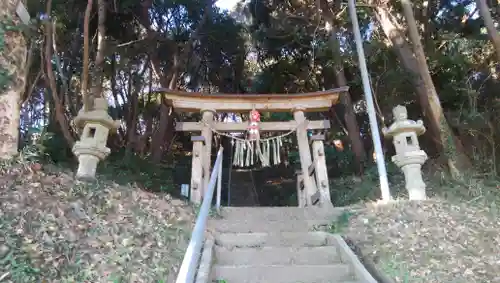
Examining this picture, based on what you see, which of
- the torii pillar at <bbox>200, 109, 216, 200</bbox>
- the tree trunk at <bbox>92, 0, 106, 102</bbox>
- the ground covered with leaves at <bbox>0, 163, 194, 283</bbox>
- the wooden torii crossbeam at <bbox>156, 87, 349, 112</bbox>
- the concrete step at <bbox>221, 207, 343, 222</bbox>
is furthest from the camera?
the tree trunk at <bbox>92, 0, 106, 102</bbox>

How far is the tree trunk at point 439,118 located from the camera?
262 inches

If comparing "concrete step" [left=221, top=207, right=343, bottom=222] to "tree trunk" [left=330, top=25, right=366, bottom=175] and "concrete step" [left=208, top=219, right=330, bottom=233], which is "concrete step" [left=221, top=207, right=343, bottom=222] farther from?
"tree trunk" [left=330, top=25, right=366, bottom=175]

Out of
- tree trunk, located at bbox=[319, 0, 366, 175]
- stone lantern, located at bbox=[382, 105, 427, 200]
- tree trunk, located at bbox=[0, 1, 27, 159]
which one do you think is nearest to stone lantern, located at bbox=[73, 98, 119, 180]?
tree trunk, located at bbox=[0, 1, 27, 159]

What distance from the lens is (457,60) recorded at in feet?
28.2

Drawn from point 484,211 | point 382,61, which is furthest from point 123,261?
point 382,61

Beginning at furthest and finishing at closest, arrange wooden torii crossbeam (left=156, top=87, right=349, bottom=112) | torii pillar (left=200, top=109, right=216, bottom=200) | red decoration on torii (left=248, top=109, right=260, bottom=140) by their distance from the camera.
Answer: wooden torii crossbeam (left=156, top=87, right=349, bottom=112) → red decoration on torii (left=248, top=109, right=260, bottom=140) → torii pillar (left=200, top=109, right=216, bottom=200)

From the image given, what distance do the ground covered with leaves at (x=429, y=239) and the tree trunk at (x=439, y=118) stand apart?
172 cm

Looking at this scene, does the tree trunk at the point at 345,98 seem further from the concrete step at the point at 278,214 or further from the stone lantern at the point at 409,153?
the concrete step at the point at 278,214

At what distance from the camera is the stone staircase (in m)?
3.21

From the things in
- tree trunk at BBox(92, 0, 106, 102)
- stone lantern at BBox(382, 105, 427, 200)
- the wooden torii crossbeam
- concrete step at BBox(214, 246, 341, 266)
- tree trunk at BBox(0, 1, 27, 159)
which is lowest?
concrete step at BBox(214, 246, 341, 266)

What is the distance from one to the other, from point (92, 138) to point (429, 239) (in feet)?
12.7

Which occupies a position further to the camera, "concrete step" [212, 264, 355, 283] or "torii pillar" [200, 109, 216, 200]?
"torii pillar" [200, 109, 216, 200]

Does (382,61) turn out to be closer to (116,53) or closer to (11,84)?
(116,53)

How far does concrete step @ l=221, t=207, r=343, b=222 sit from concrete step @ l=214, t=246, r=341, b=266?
101 centimetres
